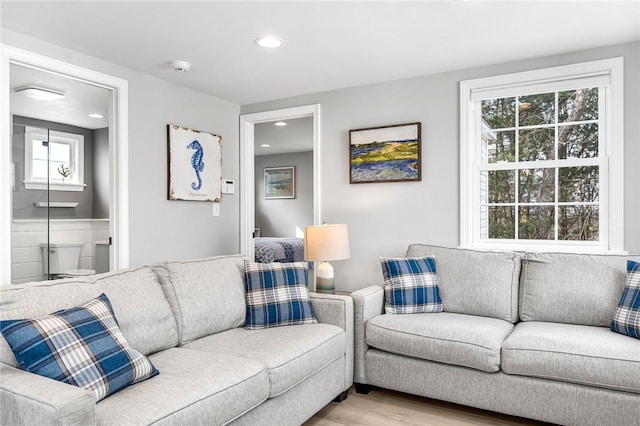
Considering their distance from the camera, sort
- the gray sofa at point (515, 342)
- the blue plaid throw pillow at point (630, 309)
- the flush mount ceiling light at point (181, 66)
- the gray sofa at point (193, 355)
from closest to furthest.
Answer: the gray sofa at point (193, 355) < the gray sofa at point (515, 342) < the blue plaid throw pillow at point (630, 309) < the flush mount ceiling light at point (181, 66)

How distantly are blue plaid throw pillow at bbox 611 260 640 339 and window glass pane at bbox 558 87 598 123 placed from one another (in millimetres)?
1196

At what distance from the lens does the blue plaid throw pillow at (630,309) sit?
94.1 inches

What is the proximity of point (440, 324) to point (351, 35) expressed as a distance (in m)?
1.93

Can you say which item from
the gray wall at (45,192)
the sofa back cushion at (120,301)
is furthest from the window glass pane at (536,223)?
the gray wall at (45,192)

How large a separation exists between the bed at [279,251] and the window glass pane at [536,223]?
3296 mm

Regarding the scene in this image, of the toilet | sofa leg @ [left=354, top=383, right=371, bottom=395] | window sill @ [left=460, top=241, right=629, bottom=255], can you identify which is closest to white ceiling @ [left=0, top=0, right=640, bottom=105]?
window sill @ [left=460, top=241, right=629, bottom=255]

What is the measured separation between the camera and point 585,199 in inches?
127

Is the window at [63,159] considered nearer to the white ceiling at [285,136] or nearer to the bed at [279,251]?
the white ceiling at [285,136]

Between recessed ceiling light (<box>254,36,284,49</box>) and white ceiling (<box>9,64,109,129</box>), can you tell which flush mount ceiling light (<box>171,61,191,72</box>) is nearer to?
recessed ceiling light (<box>254,36,284,49</box>)

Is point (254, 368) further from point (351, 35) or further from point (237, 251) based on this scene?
point (237, 251)

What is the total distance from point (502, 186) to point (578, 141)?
2.02ft

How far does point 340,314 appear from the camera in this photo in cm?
280

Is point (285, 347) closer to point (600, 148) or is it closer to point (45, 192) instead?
point (600, 148)

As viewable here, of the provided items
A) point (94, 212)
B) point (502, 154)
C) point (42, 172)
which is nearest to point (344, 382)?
point (502, 154)
